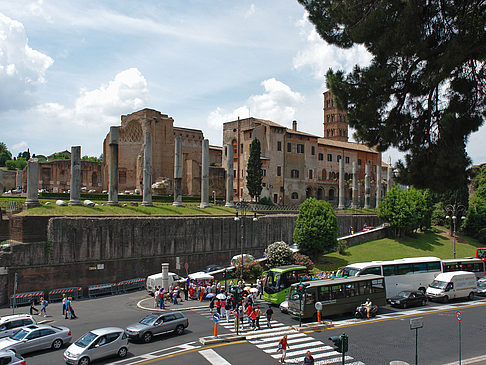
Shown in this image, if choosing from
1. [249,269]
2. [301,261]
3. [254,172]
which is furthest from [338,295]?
[254,172]

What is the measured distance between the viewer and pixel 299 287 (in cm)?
1916

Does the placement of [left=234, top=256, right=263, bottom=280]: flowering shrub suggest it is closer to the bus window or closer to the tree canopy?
the bus window

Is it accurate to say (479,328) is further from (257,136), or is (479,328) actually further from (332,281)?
(257,136)

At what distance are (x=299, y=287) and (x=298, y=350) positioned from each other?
3980 mm

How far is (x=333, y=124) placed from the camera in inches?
4186

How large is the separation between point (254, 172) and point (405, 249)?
75.3 ft

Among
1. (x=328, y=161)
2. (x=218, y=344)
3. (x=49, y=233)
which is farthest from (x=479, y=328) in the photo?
(x=328, y=161)

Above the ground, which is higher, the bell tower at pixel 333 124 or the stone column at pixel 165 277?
the bell tower at pixel 333 124

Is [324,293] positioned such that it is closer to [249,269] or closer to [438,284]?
[438,284]

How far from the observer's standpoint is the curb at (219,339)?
1596cm

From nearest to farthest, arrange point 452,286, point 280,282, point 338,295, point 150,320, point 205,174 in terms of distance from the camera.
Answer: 1. point 150,320
2. point 338,295
3. point 280,282
4. point 452,286
5. point 205,174

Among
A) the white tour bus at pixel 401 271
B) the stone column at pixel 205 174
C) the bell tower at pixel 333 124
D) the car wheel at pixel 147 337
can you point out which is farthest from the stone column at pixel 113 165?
the bell tower at pixel 333 124

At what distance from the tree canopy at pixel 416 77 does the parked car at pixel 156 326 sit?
11.6 metres

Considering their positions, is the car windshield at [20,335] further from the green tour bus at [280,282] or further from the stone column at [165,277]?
the green tour bus at [280,282]
